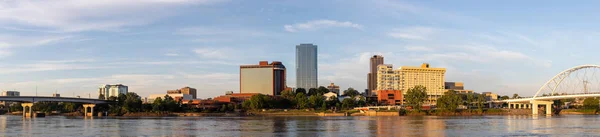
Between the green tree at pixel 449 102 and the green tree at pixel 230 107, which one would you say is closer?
the green tree at pixel 449 102

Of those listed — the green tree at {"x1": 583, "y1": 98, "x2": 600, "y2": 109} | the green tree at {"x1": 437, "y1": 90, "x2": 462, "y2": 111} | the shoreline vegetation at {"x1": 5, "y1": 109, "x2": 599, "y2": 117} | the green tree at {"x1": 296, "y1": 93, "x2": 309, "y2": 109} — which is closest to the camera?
the shoreline vegetation at {"x1": 5, "y1": 109, "x2": 599, "y2": 117}

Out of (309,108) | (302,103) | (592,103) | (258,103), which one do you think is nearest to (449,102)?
(592,103)

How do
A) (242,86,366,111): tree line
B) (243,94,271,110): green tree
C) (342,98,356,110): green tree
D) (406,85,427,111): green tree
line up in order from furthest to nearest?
1. (342,98,356,110): green tree
2. (242,86,366,111): tree line
3. (243,94,271,110): green tree
4. (406,85,427,111): green tree

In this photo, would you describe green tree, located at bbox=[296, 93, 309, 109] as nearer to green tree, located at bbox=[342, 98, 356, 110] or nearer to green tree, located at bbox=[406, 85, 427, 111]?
green tree, located at bbox=[342, 98, 356, 110]

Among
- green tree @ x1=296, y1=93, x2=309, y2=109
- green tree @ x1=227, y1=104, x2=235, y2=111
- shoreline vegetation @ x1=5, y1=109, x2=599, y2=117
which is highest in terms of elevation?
green tree @ x1=296, y1=93, x2=309, y2=109

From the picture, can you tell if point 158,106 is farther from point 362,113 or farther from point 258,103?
point 362,113

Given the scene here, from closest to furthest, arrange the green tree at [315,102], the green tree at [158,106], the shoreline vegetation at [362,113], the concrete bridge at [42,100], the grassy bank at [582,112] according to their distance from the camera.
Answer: the concrete bridge at [42,100]
the shoreline vegetation at [362,113]
the grassy bank at [582,112]
the green tree at [158,106]
the green tree at [315,102]

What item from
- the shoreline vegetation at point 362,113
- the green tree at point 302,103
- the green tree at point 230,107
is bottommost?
the shoreline vegetation at point 362,113

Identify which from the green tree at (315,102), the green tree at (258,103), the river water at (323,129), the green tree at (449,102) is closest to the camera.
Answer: the river water at (323,129)

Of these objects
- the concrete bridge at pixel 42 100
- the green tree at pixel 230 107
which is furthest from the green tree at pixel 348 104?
the concrete bridge at pixel 42 100

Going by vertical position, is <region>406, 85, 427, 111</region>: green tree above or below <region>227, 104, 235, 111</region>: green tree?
above

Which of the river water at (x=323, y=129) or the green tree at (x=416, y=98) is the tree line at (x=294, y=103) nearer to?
the green tree at (x=416, y=98)

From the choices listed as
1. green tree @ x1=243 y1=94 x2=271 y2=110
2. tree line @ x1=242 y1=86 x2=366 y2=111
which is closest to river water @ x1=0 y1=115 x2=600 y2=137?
green tree @ x1=243 y1=94 x2=271 y2=110

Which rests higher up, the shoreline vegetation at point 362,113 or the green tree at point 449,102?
the green tree at point 449,102
